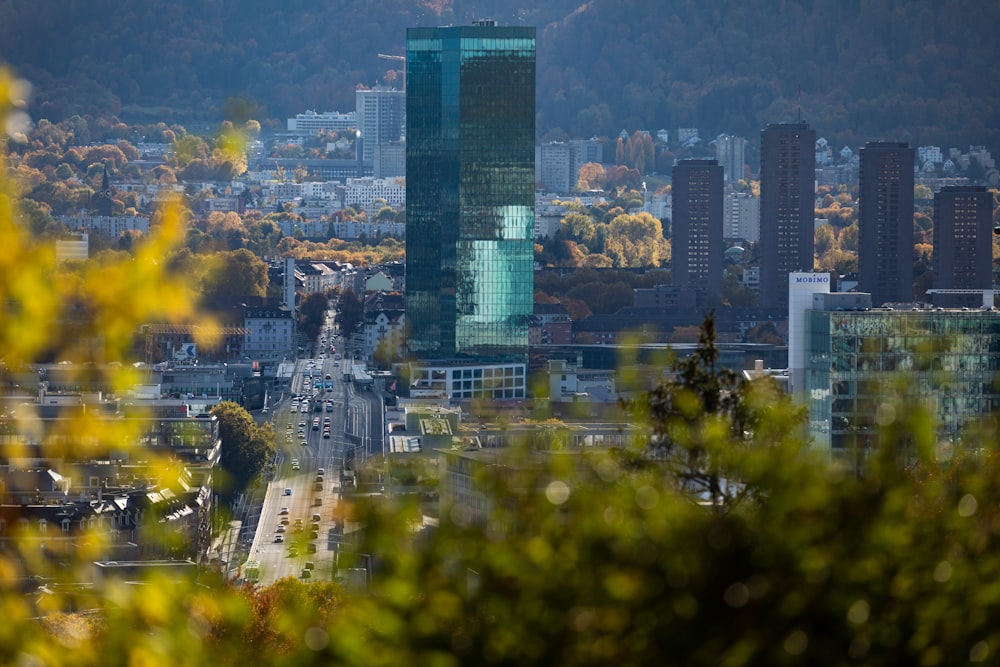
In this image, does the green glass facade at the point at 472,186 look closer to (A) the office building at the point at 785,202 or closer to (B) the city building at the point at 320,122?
(A) the office building at the point at 785,202

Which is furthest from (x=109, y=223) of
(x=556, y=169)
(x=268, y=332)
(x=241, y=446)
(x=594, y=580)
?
(x=594, y=580)

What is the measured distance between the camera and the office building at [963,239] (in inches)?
1411

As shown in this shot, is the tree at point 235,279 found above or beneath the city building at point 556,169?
beneath

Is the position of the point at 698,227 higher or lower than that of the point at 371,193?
lower

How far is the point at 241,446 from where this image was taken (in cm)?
2048

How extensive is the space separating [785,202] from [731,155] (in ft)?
75.1

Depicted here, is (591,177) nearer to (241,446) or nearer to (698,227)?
(698,227)

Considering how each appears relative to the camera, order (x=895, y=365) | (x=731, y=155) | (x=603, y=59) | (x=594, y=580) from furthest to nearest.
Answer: (x=603, y=59)
(x=731, y=155)
(x=895, y=365)
(x=594, y=580)

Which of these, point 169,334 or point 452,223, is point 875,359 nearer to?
point 452,223

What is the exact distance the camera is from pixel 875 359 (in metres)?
12.5

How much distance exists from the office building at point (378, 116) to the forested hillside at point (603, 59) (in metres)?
1.88

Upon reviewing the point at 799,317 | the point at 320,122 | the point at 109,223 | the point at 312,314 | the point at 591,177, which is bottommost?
the point at 312,314

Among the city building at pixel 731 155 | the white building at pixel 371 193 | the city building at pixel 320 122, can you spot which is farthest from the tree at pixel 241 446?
the city building at pixel 320 122

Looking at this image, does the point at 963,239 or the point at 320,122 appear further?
the point at 320,122
